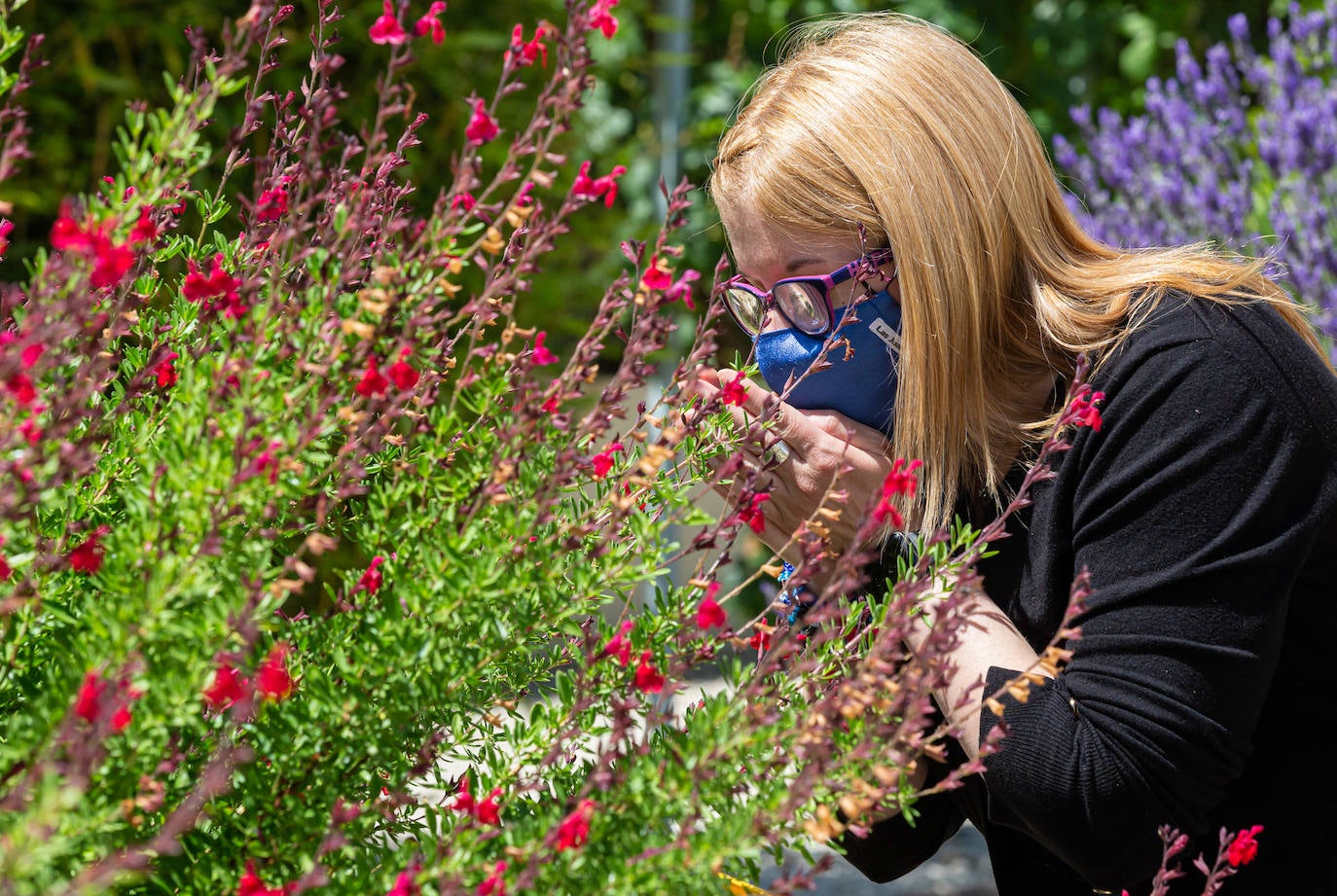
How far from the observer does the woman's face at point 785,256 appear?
5.75ft

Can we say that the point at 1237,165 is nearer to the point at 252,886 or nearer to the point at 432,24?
the point at 432,24

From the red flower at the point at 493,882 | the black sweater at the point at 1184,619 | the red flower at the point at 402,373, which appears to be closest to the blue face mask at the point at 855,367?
the black sweater at the point at 1184,619

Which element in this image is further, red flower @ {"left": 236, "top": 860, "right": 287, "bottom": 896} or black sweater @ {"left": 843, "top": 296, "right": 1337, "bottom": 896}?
black sweater @ {"left": 843, "top": 296, "right": 1337, "bottom": 896}

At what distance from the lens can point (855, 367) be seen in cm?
185

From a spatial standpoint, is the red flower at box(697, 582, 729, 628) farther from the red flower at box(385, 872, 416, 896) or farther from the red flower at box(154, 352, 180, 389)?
the red flower at box(154, 352, 180, 389)

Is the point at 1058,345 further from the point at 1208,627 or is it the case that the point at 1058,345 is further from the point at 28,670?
the point at 28,670

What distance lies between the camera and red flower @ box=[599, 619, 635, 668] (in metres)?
1.03

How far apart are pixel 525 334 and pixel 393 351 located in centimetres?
19

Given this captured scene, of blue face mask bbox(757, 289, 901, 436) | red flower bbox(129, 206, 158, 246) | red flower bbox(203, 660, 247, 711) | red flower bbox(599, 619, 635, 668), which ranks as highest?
red flower bbox(129, 206, 158, 246)

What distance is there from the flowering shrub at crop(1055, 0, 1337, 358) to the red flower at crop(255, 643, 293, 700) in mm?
3219

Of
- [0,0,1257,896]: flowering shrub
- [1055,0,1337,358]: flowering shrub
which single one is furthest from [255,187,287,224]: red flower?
[1055,0,1337,358]: flowering shrub

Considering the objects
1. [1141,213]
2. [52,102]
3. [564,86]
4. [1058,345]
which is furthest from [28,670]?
[1141,213]

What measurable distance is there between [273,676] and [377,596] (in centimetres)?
15

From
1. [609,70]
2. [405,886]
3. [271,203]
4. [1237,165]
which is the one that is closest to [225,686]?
[405,886]
